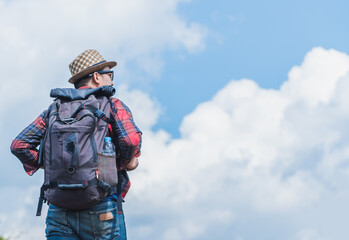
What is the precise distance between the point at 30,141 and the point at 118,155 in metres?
0.93

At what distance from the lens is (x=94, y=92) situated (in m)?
5.75

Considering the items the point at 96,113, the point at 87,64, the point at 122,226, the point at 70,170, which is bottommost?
the point at 122,226

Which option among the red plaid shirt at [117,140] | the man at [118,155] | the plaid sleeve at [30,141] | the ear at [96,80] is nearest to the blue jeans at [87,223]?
the man at [118,155]

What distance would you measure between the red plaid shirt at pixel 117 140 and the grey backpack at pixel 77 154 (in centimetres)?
12

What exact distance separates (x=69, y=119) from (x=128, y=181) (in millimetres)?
888

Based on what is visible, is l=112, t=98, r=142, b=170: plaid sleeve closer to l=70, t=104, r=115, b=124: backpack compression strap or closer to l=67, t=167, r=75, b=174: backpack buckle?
l=70, t=104, r=115, b=124: backpack compression strap

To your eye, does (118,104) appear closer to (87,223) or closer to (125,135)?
(125,135)

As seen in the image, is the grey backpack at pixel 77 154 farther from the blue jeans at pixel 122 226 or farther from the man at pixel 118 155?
the blue jeans at pixel 122 226

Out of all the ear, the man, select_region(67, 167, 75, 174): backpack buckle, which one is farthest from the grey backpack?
the ear

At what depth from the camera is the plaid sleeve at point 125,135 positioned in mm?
5629

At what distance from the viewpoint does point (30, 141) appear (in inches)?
233

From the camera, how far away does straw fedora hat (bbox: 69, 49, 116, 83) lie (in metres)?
6.05

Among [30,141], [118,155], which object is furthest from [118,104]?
[30,141]

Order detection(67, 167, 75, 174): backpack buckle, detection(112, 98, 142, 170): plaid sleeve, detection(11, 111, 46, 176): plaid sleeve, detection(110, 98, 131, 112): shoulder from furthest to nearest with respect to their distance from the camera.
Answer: detection(11, 111, 46, 176): plaid sleeve, detection(110, 98, 131, 112): shoulder, detection(112, 98, 142, 170): plaid sleeve, detection(67, 167, 75, 174): backpack buckle
